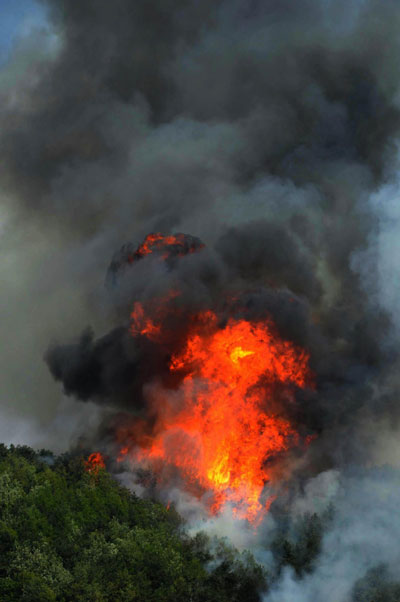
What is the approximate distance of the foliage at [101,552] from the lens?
4712 cm

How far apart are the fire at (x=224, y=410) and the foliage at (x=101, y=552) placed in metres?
15.3

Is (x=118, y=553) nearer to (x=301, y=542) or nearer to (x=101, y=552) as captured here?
(x=101, y=552)

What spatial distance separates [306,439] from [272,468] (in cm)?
620

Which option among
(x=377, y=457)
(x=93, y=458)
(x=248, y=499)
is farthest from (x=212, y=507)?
(x=377, y=457)

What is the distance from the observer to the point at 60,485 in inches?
2517

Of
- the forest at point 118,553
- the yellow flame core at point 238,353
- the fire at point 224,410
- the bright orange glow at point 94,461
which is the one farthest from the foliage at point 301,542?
the yellow flame core at point 238,353

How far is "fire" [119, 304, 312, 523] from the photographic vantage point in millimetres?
80688

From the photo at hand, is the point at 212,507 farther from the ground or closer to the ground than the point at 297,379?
closer to the ground

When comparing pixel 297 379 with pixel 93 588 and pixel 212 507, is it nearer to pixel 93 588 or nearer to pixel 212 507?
pixel 212 507

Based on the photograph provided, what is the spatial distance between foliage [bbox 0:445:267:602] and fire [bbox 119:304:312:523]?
50.2 feet

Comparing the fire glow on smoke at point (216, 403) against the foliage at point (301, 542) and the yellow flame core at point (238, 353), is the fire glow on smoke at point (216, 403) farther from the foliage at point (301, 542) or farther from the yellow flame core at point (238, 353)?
the foliage at point (301, 542)

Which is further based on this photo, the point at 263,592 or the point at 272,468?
the point at 272,468

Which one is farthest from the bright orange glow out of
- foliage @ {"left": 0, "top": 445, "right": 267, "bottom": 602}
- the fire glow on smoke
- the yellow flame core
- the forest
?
the yellow flame core

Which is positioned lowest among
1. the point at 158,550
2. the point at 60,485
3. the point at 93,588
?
the point at 93,588
